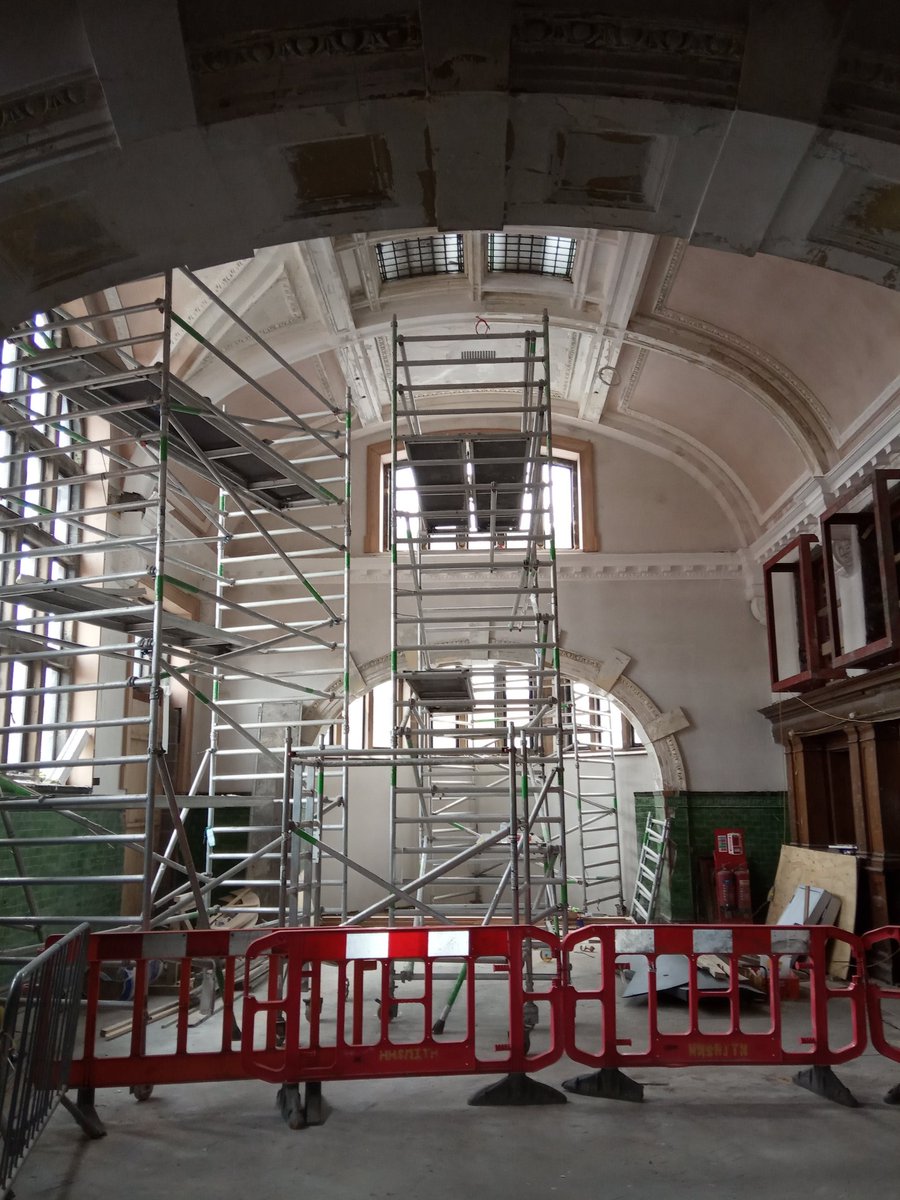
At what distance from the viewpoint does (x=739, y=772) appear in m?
12.4

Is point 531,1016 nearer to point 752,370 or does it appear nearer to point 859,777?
point 859,777

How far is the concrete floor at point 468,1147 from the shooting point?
365 cm

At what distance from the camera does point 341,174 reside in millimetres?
3316

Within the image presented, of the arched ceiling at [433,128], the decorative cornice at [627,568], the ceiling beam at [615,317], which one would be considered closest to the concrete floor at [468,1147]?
the arched ceiling at [433,128]

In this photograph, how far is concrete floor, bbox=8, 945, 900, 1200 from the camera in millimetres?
3650

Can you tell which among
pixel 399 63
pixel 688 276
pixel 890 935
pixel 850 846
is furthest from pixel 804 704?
pixel 399 63

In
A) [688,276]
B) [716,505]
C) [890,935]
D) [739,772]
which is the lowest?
[890,935]

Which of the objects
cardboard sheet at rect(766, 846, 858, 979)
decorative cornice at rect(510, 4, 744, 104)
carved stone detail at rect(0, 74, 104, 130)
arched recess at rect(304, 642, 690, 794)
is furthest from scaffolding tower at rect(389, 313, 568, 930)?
carved stone detail at rect(0, 74, 104, 130)

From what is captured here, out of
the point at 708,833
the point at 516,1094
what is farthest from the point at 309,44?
the point at 708,833

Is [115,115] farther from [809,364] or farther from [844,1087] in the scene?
[809,364]

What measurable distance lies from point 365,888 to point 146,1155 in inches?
443

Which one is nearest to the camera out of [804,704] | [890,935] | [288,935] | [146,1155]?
[146,1155]

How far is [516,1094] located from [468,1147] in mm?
636

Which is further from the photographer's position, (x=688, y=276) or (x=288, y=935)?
(x=688, y=276)
